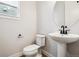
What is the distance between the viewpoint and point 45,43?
101 inches

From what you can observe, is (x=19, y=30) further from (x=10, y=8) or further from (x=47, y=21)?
(x=47, y=21)

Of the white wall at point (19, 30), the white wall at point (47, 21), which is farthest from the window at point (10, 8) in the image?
the white wall at point (47, 21)

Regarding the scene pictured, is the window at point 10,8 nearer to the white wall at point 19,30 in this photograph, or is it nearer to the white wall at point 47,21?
the white wall at point 19,30

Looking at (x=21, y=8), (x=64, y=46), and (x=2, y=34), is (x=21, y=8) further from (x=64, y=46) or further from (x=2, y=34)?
(x=64, y=46)

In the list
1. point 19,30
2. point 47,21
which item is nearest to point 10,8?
point 19,30

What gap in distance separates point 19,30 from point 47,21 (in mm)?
837

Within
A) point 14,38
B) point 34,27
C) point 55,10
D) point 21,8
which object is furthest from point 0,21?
point 55,10

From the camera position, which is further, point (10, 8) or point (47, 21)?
point (47, 21)

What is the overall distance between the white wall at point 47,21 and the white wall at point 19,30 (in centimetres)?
22

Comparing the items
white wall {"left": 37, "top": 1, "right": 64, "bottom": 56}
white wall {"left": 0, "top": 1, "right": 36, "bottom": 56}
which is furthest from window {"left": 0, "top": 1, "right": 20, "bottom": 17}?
white wall {"left": 37, "top": 1, "right": 64, "bottom": 56}

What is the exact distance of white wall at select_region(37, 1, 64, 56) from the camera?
2243 millimetres

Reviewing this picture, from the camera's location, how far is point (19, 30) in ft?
7.73

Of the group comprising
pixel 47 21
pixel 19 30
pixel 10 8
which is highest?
pixel 10 8

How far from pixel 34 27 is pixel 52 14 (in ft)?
2.67
